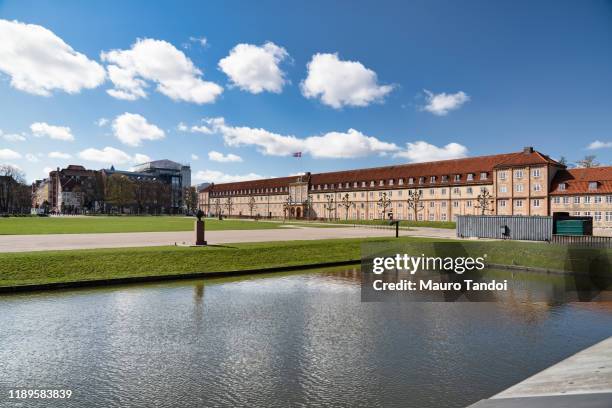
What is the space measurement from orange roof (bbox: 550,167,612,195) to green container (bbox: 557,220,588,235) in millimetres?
34415

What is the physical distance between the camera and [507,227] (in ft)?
148

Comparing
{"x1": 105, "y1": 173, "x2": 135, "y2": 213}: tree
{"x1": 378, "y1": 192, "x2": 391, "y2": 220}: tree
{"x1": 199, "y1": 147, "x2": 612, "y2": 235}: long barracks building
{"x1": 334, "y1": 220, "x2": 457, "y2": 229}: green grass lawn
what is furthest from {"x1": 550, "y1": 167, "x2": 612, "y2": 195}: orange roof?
{"x1": 105, "y1": 173, "x2": 135, "y2": 213}: tree

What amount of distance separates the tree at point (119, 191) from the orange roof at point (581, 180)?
138m

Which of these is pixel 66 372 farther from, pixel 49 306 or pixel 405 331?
pixel 405 331

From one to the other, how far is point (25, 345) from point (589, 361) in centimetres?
1467

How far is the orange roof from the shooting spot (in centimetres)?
6862

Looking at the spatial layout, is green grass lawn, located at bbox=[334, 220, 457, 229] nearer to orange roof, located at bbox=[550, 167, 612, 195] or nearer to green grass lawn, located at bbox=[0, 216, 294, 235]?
green grass lawn, located at bbox=[0, 216, 294, 235]

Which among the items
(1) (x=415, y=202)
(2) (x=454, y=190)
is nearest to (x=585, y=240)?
(2) (x=454, y=190)

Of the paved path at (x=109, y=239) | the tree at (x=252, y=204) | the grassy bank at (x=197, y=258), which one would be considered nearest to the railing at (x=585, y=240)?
the grassy bank at (x=197, y=258)

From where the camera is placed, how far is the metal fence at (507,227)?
1655 inches

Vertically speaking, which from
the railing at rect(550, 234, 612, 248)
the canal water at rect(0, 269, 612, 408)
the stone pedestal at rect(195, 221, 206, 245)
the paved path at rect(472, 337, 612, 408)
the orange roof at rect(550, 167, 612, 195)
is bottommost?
the canal water at rect(0, 269, 612, 408)

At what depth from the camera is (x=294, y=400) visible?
8.43 metres

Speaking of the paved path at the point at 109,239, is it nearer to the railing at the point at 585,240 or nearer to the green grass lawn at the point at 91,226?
the green grass lawn at the point at 91,226

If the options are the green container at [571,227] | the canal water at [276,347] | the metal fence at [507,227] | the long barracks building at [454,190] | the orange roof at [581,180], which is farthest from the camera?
the long barracks building at [454,190]
